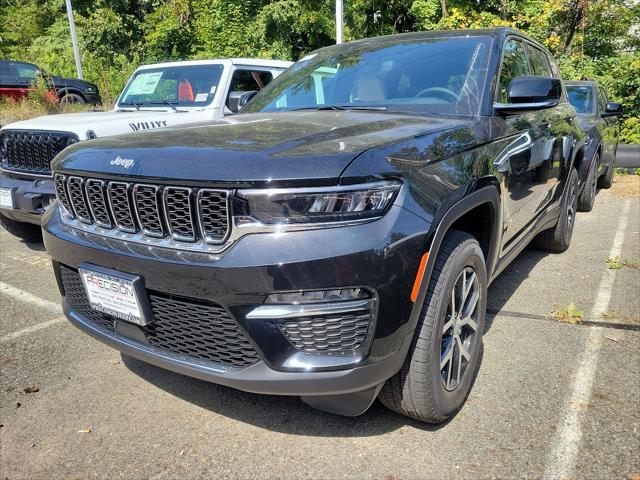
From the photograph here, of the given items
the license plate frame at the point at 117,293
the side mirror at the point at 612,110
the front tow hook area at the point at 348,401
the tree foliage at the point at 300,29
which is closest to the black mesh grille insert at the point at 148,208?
the license plate frame at the point at 117,293

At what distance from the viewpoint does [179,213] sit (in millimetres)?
1936

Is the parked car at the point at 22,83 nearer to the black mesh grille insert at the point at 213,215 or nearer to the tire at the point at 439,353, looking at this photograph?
the black mesh grille insert at the point at 213,215

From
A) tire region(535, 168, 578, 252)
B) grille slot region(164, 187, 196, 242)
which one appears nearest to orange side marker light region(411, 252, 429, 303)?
grille slot region(164, 187, 196, 242)

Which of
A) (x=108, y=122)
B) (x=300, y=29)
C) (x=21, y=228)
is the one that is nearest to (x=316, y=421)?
(x=108, y=122)

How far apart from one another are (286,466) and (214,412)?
536 millimetres

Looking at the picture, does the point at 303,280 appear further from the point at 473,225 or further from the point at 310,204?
the point at 473,225

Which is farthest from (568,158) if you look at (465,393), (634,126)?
(634,126)

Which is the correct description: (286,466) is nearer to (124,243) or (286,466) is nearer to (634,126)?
(124,243)

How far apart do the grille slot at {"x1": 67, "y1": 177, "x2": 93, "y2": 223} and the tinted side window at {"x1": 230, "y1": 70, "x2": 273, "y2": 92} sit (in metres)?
3.86

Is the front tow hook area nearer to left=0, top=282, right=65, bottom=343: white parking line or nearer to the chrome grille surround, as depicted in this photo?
the chrome grille surround

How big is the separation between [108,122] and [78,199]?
8.57 feet

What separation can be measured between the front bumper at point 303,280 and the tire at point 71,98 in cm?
A: 1598

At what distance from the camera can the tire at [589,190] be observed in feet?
20.5

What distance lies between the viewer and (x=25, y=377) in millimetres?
2793
